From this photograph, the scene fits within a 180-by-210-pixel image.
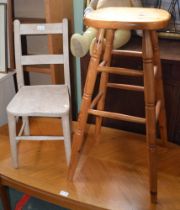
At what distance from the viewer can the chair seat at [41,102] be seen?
3.76ft

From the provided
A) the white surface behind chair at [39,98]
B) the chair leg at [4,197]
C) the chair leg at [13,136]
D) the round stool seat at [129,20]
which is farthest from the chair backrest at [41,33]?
the chair leg at [4,197]

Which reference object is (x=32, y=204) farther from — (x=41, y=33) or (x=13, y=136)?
(x=41, y=33)

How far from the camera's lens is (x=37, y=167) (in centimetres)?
129

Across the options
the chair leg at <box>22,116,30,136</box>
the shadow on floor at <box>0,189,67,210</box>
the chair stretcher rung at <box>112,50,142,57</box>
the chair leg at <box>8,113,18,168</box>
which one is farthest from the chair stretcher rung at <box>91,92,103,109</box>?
the shadow on floor at <box>0,189,67,210</box>

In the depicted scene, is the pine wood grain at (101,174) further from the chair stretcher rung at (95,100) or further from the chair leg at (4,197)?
the chair stretcher rung at (95,100)

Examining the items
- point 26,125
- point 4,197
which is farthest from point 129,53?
point 4,197

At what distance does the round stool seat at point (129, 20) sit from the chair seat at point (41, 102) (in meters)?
0.44

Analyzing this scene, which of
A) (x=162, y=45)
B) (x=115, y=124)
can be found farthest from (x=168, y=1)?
(x=115, y=124)

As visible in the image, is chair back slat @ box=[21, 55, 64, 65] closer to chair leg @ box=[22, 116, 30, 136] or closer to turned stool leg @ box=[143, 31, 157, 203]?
chair leg @ box=[22, 116, 30, 136]

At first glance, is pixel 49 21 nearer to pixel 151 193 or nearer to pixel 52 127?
pixel 52 127

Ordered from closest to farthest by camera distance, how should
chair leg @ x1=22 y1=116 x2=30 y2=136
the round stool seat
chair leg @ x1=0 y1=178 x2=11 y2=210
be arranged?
the round stool seat
chair leg @ x1=0 y1=178 x2=11 y2=210
chair leg @ x1=22 y1=116 x2=30 y2=136

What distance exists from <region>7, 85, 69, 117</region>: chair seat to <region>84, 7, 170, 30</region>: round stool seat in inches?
17.1

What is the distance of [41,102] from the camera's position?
1.22 m

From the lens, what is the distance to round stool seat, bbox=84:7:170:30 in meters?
0.82
